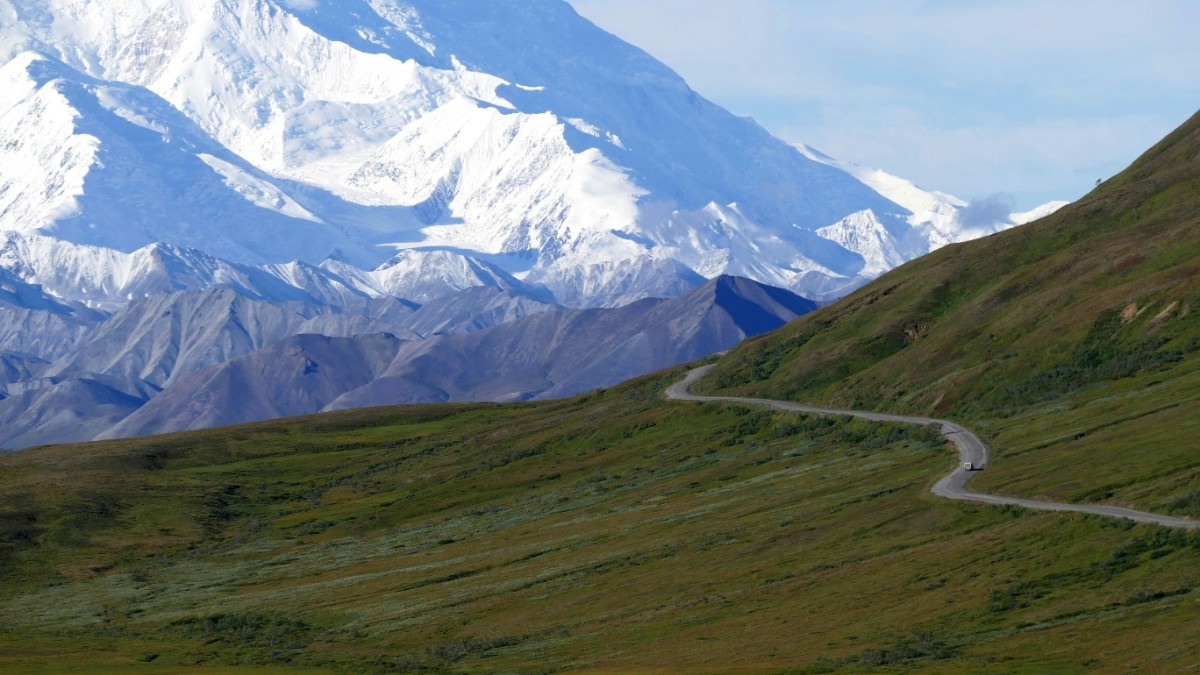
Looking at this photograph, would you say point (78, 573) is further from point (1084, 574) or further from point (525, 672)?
point (1084, 574)

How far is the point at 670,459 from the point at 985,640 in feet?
315

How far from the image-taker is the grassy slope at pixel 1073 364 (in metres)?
105

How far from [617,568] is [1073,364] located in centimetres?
5894

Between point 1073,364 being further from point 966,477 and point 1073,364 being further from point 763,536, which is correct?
point 763,536

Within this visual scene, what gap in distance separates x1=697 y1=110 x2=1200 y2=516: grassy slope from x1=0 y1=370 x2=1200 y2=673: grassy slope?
7.12 metres

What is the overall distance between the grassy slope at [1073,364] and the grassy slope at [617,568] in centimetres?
712

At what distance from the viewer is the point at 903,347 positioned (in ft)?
625

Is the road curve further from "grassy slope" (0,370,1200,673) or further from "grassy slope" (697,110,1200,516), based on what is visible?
"grassy slope" (0,370,1200,673)

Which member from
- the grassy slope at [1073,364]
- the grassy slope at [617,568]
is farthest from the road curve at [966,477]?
the grassy slope at [617,568]

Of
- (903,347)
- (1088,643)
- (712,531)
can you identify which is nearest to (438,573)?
(712,531)

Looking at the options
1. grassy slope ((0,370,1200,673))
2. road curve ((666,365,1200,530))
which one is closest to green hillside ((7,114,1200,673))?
grassy slope ((0,370,1200,673))

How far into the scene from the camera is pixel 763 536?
371 ft

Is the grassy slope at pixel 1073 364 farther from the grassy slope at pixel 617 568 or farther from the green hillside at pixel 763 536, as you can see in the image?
the grassy slope at pixel 617 568

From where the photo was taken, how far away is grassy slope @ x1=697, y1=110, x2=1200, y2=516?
344 ft
